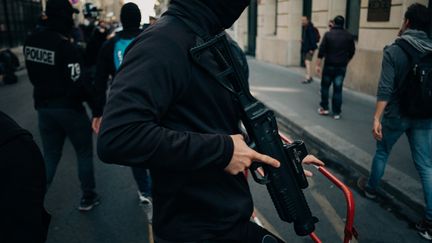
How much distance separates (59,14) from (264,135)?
2.63 meters

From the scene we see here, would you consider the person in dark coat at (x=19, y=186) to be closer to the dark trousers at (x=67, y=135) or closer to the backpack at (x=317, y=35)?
the dark trousers at (x=67, y=135)

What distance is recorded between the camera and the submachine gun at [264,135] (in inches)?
59.2

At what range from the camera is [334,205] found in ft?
13.7

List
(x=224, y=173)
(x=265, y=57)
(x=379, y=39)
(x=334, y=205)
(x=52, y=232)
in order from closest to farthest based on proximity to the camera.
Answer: (x=224, y=173) < (x=52, y=232) < (x=334, y=205) < (x=379, y=39) < (x=265, y=57)

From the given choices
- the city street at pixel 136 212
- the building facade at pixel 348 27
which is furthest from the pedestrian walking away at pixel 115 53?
the building facade at pixel 348 27

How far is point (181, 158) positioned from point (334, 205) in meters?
3.16

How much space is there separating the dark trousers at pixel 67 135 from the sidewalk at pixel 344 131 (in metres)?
3.17

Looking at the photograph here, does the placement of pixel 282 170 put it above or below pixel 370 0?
below

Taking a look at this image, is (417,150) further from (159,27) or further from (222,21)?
(159,27)

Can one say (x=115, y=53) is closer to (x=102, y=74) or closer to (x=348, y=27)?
(x=102, y=74)

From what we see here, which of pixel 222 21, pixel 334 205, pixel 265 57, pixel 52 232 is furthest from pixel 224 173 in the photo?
pixel 265 57

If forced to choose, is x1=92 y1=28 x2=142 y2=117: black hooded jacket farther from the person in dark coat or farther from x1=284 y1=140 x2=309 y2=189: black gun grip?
the person in dark coat

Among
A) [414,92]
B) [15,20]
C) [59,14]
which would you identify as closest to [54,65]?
[59,14]

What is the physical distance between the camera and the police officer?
3551 millimetres
